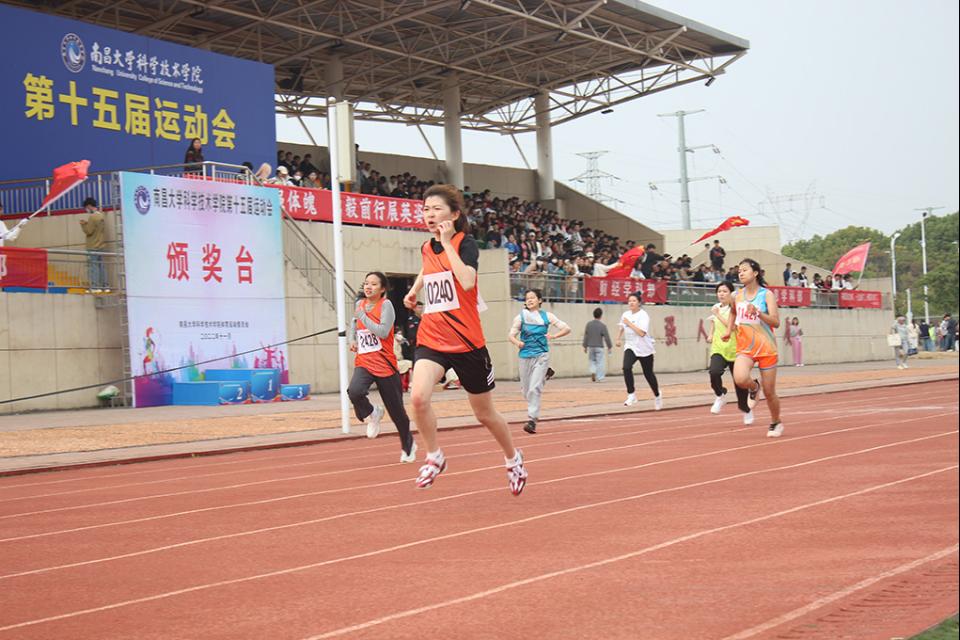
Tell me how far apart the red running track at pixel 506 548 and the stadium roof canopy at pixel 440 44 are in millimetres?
28158

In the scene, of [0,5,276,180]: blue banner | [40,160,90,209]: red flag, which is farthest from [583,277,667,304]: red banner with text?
[40,160,90,209]: red flag

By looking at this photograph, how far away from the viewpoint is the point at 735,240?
64.8 metres

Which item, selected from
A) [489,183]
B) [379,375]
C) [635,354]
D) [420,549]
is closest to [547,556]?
[420,549]

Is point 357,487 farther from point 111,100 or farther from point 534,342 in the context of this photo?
point 111,100

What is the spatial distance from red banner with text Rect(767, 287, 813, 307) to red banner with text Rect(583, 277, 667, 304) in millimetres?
9337

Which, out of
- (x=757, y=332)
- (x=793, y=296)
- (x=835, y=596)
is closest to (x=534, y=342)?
(x=757, y=332)

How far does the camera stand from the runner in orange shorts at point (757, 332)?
548 inches

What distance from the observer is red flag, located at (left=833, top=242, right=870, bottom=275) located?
164 ft

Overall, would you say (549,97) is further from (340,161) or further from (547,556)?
(547,556)

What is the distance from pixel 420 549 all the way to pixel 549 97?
48.6m

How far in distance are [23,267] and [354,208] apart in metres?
10.1

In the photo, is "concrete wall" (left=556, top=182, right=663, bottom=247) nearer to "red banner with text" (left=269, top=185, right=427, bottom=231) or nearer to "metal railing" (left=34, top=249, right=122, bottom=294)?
"red banner with text" (left=269, top=185, right=427, bottom=231)

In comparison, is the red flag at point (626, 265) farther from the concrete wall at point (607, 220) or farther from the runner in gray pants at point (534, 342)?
the runner in gray pants at point (534, 342)

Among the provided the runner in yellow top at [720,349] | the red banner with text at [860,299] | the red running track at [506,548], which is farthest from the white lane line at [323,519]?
the red banner with text at [860,299]
